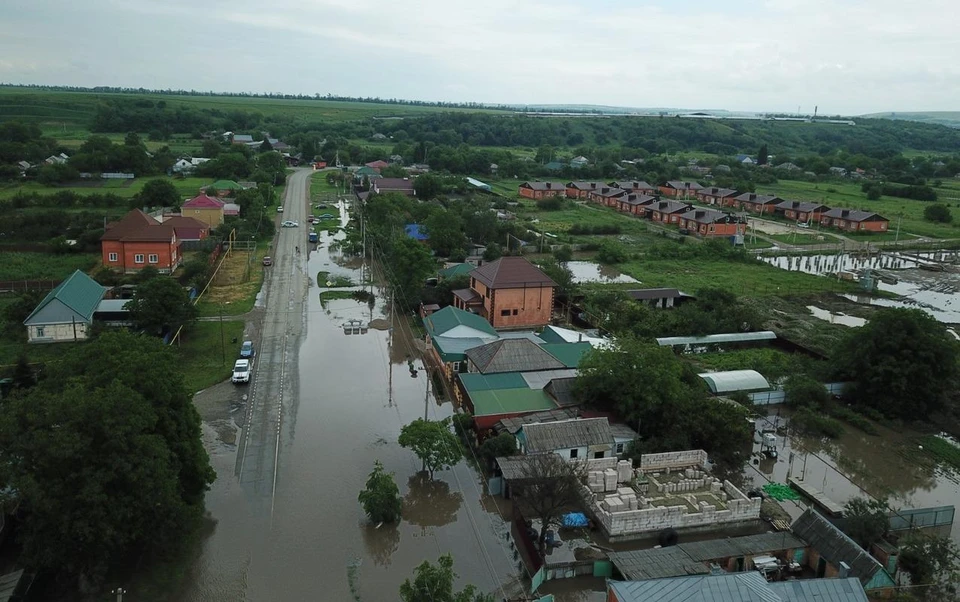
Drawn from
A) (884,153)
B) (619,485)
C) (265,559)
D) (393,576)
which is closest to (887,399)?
(619,485)

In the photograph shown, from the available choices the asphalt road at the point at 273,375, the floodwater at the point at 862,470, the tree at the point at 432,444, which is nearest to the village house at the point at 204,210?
the asphalt road at the point at 273,375

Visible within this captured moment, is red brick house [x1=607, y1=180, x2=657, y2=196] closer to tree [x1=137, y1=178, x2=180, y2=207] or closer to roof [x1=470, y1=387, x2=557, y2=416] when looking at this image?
tree [x1=137, y1=178, x2=180, y2=207]

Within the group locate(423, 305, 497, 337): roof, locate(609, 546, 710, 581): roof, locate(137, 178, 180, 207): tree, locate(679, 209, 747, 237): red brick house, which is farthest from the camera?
locate(679, 209, 747, 237): red brick house

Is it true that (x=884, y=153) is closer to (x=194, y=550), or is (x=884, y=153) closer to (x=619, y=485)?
(x=619, y=485)

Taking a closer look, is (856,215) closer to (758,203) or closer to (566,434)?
(758,203)

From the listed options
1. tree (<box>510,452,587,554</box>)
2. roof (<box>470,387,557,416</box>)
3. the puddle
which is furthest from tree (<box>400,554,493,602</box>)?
the puddle

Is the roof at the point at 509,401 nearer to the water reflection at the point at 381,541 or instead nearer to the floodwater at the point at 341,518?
the floodwater at the point at 341,518
